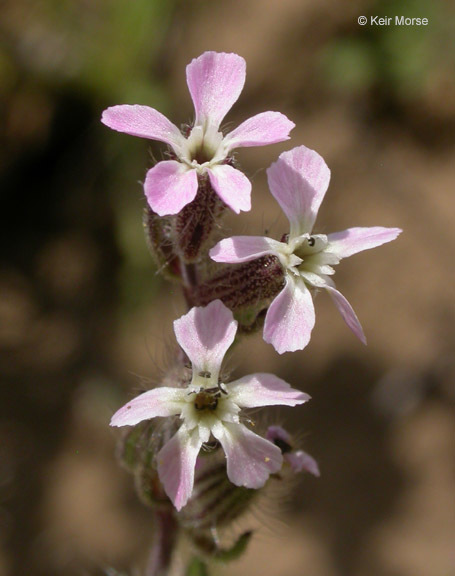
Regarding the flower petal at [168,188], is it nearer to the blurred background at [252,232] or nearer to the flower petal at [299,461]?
the flower petal at [299,461]

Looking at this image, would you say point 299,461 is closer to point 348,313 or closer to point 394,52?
point 348,313

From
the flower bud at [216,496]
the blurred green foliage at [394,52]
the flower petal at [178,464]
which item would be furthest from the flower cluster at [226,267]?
the blurred green foliage at [394,52]

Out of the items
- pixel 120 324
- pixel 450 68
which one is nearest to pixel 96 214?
pixel 120 324

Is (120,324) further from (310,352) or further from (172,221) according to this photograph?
(172,221)

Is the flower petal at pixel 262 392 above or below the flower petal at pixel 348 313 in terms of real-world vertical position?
below

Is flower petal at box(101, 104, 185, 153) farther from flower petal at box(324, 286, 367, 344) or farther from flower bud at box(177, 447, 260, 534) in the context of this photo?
flower bud at box(177, 447, 260, 534)

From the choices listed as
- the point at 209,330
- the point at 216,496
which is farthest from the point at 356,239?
the point at 216,496
